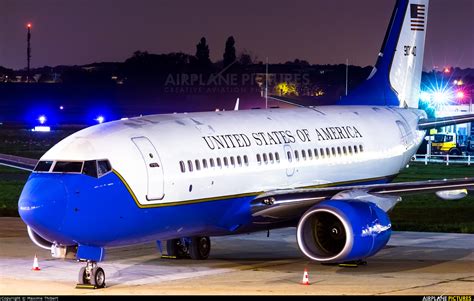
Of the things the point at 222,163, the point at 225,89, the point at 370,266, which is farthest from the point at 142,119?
the point at 225,89

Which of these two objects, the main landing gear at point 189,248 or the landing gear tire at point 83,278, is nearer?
the landing gear tire at point 83,278

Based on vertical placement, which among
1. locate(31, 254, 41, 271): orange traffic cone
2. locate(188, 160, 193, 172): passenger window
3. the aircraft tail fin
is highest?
the aircraft tail fin

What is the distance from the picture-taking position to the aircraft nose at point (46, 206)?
23266 mm

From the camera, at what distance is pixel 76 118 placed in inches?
4626

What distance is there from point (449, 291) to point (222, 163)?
6.12 meters

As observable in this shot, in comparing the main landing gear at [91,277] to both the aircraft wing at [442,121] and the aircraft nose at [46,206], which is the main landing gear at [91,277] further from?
the aircraft wing at [442,121]

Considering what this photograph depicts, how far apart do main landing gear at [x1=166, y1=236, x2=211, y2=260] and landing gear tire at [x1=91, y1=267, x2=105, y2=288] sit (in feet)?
15.0

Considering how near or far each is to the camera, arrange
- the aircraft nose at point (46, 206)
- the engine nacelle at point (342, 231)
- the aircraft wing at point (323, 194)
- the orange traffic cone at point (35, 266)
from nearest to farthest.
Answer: the aircraft nose at point (46, 206), the engine nacelle at point (342, 231), the orange traffic cone at point (35, 266), the aircraft wing at point (323, 194)

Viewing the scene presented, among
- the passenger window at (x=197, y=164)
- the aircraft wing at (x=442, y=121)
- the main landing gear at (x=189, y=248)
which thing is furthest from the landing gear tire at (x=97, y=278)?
the aircraft wing at (x=442, y=121)

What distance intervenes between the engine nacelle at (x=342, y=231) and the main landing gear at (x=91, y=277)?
15.3 ft

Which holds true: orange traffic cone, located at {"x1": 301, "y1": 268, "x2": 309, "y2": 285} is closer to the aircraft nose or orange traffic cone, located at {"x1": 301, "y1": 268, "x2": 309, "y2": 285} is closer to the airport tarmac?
the airport tarmac

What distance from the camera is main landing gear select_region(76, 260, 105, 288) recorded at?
24.0 m

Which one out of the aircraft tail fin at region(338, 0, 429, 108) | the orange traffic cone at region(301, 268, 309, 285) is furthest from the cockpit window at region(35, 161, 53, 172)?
the aircraft tail fin at region(338, 0, 429, 108)

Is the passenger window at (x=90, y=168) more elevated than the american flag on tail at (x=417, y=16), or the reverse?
the american flag on tail at (x=417, y=16)
